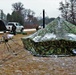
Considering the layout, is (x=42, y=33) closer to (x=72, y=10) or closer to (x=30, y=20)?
(x=72, y=10)

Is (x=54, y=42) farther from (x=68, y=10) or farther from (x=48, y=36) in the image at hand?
(x=68, y=10)

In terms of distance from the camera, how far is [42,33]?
16.5 metres

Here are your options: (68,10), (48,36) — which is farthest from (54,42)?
(68,10)

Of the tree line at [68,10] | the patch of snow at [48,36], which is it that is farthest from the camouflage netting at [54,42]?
the tree line at [68,10]

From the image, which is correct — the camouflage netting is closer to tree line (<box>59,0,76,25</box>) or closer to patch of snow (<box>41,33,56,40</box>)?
patch of snow (<box>41,33,56,40</box>)

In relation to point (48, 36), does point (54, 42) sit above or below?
below

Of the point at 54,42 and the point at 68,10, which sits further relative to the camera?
the point at 68,10

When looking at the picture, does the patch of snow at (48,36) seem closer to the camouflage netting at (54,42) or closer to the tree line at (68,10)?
the camouflage netting at (54,42)

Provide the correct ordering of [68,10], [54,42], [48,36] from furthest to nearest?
[68,10] → [48,36] → [54,42]

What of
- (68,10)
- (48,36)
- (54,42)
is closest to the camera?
(54,42)

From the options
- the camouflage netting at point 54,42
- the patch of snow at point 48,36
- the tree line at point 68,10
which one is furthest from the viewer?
the tree line at point 68,10

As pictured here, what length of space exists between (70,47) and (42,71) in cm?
529

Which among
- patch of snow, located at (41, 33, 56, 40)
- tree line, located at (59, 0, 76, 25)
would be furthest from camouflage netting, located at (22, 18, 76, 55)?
tree line, located at (59, 0, 76, 25)

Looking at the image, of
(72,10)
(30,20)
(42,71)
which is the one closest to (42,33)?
(42,71)
